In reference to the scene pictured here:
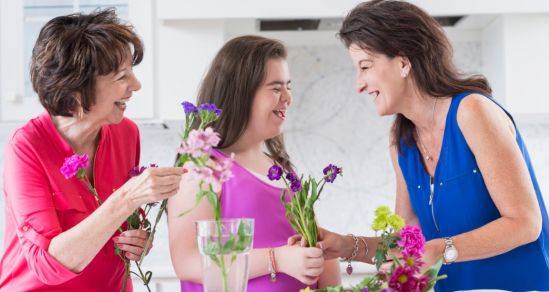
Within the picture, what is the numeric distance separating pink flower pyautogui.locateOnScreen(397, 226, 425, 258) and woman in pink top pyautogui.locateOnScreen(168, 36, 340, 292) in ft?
1.40

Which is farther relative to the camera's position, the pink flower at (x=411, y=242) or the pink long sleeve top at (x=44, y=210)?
the pink long sleeve top at (x=44, y=210)

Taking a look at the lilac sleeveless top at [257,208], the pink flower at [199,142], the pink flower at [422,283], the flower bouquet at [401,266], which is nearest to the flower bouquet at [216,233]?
the pink flower at [199,142]

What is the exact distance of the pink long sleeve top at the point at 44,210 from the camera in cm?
135

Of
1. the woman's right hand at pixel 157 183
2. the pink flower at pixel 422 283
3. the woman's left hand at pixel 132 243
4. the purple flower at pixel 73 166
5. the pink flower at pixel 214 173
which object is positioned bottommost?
the woman's left hand at pixel 132 243

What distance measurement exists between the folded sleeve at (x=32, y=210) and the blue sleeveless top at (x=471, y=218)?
2.85 feet

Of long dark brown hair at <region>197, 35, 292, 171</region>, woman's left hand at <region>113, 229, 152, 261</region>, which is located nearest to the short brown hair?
long dark brown hair at <region>197, 35, 292, 171</region>

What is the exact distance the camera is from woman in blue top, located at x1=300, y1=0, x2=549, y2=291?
1.47 meters

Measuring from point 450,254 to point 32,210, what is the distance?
2.84 ft

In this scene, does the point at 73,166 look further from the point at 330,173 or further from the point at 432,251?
the point at 432,251

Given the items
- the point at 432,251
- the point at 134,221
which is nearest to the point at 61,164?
the point at 134,221

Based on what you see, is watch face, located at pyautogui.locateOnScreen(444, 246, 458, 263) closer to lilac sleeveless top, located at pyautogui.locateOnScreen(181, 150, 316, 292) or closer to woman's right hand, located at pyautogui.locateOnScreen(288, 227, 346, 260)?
woman's right hand, located at pyautogui.locateOnScreen(288, 227, 346, 260)

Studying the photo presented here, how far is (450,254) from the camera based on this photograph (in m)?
1.41

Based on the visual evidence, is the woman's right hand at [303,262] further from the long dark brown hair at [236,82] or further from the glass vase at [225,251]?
the long dark brown hair at [236,82]

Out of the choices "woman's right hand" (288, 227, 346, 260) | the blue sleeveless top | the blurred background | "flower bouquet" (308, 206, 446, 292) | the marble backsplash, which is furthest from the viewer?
the marble backsplash
